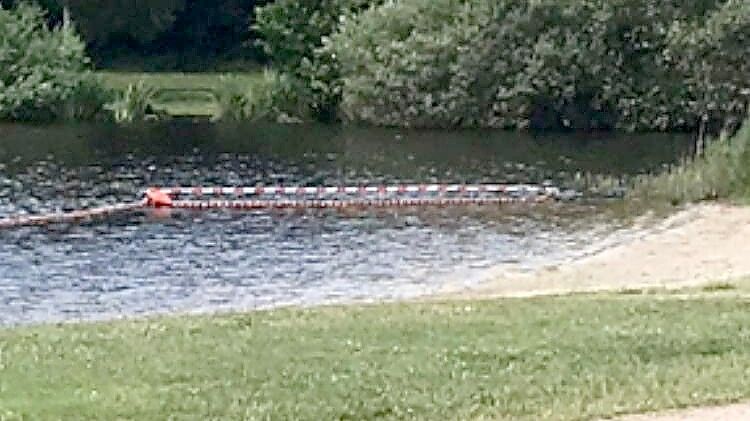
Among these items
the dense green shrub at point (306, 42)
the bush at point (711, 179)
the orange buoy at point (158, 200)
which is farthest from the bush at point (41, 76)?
the bush at point (711, 179)

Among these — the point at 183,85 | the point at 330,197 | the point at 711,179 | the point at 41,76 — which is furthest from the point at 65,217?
the point at 183,85

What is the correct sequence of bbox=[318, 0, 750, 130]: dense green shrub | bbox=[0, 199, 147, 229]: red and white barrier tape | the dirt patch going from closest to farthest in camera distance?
the dirt patch → bbox=[0, 199, 147, 229]: red and white barrier tape → bbox=[318, 0, 750, 130]: dense green shrub

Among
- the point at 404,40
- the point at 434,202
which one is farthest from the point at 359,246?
the point at 404,40

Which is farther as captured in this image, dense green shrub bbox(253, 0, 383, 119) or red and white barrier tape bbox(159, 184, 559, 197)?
dense green shrub bbox(253, 0, 383, 119)

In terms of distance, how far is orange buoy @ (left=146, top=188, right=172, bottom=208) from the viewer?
41.8 m

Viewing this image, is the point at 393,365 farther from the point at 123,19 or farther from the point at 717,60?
the point at 123,19

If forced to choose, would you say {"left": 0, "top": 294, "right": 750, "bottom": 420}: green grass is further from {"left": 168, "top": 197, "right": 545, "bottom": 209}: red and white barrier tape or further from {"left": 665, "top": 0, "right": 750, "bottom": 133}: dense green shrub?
{"left": 665, "top": 0, "right": 750, "bottom": 133}: dense green shrub

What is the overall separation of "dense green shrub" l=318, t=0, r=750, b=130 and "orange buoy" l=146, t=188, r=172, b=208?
22.3 meters

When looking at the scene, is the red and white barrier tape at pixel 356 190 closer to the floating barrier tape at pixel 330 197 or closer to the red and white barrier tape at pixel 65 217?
the floating barrier tape at pixel 330 197

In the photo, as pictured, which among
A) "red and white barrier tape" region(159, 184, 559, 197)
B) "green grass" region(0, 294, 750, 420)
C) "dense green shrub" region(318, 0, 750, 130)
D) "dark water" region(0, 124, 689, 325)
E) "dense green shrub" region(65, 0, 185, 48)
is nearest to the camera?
"green grass" region(0, 294, 750, 420)

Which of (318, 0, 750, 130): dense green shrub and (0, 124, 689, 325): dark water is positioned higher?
(318, 0, 750, 130): dense green shrub

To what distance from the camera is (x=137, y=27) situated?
8088 centimetres

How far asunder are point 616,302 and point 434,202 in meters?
23.5

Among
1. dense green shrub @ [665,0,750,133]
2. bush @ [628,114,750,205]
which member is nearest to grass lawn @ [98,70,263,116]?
dense green shrub @ [665,0,750,133]
